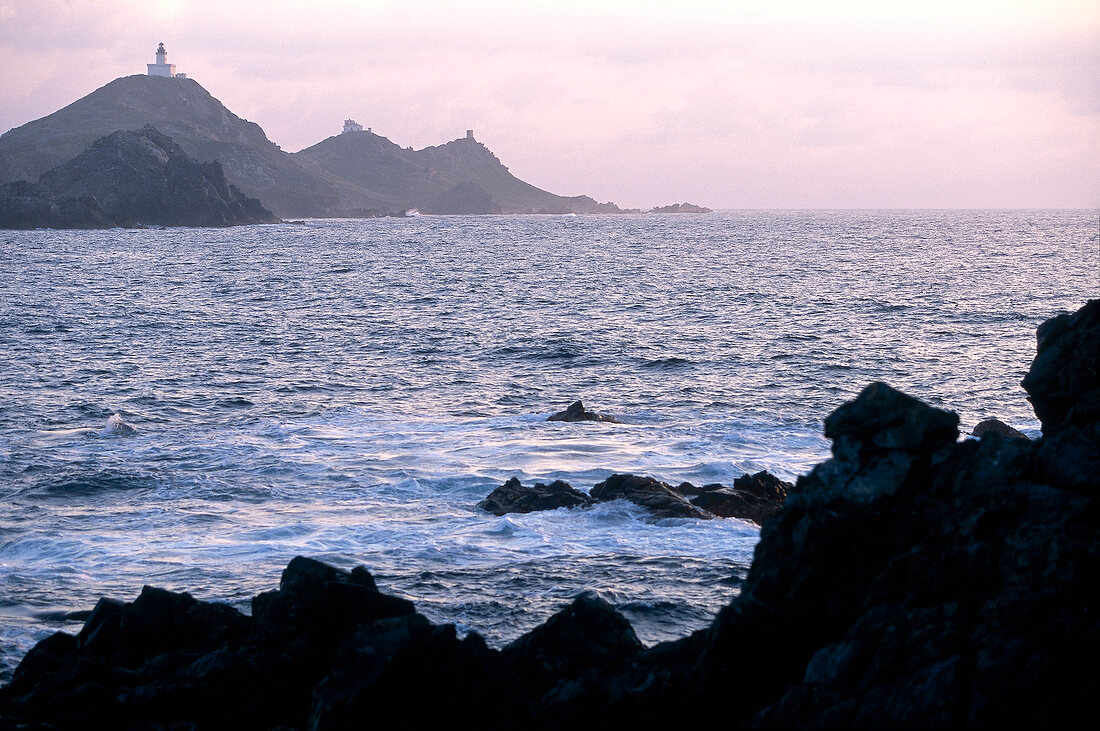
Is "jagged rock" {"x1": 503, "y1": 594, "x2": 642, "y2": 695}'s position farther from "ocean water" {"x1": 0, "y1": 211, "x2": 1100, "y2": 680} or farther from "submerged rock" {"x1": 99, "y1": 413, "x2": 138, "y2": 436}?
"submerged rock" {"x1": 99, "y1": 413, "x2": 138, "y2": 436}

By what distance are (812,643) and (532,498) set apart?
37.2 feet

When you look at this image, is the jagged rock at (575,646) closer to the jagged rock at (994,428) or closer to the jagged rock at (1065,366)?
the jagged rock at (1065,366)

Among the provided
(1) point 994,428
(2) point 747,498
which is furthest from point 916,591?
(1) point 994,428

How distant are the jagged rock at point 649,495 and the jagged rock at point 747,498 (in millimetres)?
313

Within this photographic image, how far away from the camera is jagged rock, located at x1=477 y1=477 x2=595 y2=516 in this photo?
20.8 metres

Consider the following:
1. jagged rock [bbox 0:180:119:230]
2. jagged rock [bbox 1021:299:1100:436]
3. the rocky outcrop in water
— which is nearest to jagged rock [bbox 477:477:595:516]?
the rocky outcrop in water

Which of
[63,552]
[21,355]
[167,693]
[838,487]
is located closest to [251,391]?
[21,355]

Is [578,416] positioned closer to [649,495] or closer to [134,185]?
[649,495]

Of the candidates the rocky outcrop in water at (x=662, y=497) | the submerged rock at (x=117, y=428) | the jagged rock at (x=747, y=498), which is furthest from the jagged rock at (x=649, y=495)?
the submerged rock at (x=117, y=428)

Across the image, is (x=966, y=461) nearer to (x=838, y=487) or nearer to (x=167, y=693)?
(x=838, y=487)

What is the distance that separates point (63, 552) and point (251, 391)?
55.9 feet

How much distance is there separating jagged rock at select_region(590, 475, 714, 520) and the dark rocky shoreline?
813cm

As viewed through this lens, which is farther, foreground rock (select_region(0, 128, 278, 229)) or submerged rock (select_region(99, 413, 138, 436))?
foreground rock (select_region(0, 128, 278, 229))

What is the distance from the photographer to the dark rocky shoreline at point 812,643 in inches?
332
